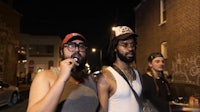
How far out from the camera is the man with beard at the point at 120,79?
2979mm

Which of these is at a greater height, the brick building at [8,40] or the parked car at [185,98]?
the brick building at [8,40]

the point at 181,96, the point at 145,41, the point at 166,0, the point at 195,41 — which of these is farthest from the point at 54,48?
the point at 181,96

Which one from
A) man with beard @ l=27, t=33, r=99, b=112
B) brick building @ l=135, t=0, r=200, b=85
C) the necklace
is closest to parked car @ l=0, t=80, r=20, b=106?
brick building @ l=135, t=0, r=200, b=85

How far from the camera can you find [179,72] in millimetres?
13406

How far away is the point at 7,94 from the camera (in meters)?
14.1

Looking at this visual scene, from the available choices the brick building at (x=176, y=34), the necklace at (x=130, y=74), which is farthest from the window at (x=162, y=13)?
the necklace at (x=130, y=74)

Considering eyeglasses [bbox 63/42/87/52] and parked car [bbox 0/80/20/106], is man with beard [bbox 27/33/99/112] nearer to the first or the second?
eyeglasses [bbox 63/42/87/52]

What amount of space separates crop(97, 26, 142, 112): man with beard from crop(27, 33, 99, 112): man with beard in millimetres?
272

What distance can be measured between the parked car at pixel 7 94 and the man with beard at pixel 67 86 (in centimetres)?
1169

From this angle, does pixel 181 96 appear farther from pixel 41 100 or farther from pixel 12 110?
pixel 12 110

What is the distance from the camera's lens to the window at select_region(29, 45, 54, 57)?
46.7 metres

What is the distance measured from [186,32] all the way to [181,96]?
236 inches

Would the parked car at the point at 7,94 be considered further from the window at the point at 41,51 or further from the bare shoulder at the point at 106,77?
the window at the point at 41,51

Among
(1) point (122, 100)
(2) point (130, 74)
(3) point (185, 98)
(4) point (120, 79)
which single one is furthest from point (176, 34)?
(1) point (122, 100)
